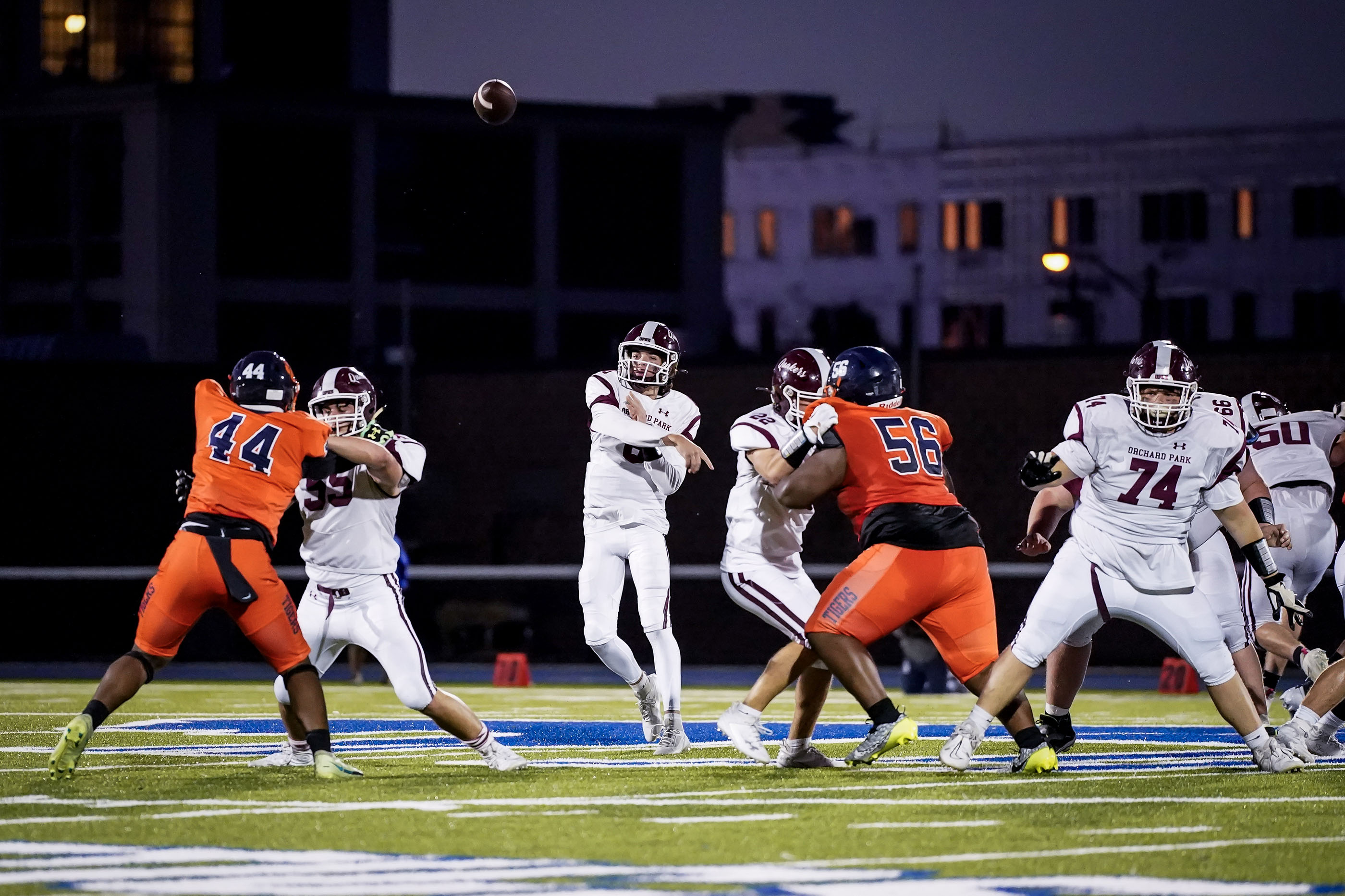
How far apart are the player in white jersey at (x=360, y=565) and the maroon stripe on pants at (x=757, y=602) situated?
4.76 feet

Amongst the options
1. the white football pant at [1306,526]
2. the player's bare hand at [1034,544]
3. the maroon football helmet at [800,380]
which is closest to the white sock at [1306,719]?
the player's bare hand at [1034,544]

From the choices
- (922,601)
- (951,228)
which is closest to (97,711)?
(922,601)

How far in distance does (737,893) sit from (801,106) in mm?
57361

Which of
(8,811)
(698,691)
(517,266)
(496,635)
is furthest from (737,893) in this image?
(517,266)

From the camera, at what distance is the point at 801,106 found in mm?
61438

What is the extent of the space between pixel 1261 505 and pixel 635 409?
330 cm

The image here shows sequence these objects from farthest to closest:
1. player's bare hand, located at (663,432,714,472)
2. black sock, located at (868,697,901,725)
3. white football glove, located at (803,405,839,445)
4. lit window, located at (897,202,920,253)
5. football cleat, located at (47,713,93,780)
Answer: lit window, located at (897,202,920,253)
player's bare hand, located at (663,432,714,472)
white football glove, located at (803,405,839,445)
black sock, located at (868,697,901,725)
football cleat, located at (47,713,93,780)

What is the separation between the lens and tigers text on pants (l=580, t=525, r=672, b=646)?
997cm

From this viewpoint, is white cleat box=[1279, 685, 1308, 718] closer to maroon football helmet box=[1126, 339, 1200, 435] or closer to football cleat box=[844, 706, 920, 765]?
maroon football helmet box=[1126, 339, 1200, 435]

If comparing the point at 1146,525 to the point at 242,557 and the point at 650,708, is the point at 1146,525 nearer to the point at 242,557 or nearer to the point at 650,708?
the point at 650,708

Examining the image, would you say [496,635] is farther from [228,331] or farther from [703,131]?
[703,131]

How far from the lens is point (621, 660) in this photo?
32.6 ft

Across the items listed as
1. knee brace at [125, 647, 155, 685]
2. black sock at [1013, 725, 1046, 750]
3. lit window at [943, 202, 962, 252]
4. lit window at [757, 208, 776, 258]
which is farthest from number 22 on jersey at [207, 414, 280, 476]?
lit window at [757, 208, 776, 258]

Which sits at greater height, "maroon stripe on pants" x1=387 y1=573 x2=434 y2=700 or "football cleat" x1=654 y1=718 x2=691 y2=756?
"maroon stripe on pants" x1=387 y1=573 x2=434 y2=700
